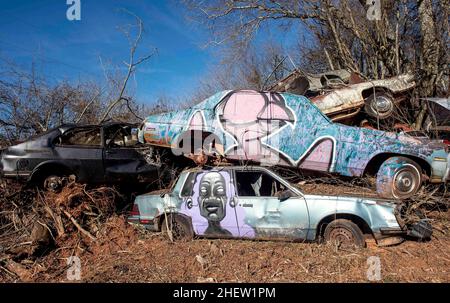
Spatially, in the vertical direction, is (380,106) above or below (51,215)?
above

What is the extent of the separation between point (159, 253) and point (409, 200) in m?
3.90

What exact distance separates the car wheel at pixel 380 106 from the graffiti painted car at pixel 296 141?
1.18m

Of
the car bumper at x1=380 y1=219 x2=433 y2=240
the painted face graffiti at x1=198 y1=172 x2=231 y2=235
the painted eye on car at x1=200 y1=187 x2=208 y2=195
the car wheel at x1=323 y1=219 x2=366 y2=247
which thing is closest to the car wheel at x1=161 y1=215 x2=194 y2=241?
the painted face graffiti at x1=198 y1=172 x2=231 y2=235

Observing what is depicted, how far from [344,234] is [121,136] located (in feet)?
16.4

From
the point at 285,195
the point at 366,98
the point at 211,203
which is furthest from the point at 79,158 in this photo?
the point at 366,98

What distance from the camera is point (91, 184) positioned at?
21.2ft

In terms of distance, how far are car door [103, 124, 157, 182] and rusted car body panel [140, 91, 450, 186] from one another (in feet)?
2.40

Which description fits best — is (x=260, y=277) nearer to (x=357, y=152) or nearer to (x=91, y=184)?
(x=357, y=152)

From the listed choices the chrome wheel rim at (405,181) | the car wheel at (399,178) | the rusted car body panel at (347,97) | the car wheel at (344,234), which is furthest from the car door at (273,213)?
the rusted car body panel at (347,97)

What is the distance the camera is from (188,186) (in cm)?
522

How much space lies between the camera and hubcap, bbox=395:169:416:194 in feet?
18.0

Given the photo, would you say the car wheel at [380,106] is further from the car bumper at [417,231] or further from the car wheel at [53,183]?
the car wheel at [53,183]

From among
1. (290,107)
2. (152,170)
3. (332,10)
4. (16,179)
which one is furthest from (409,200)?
(332,10)

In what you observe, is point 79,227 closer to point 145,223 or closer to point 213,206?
point 145,223
